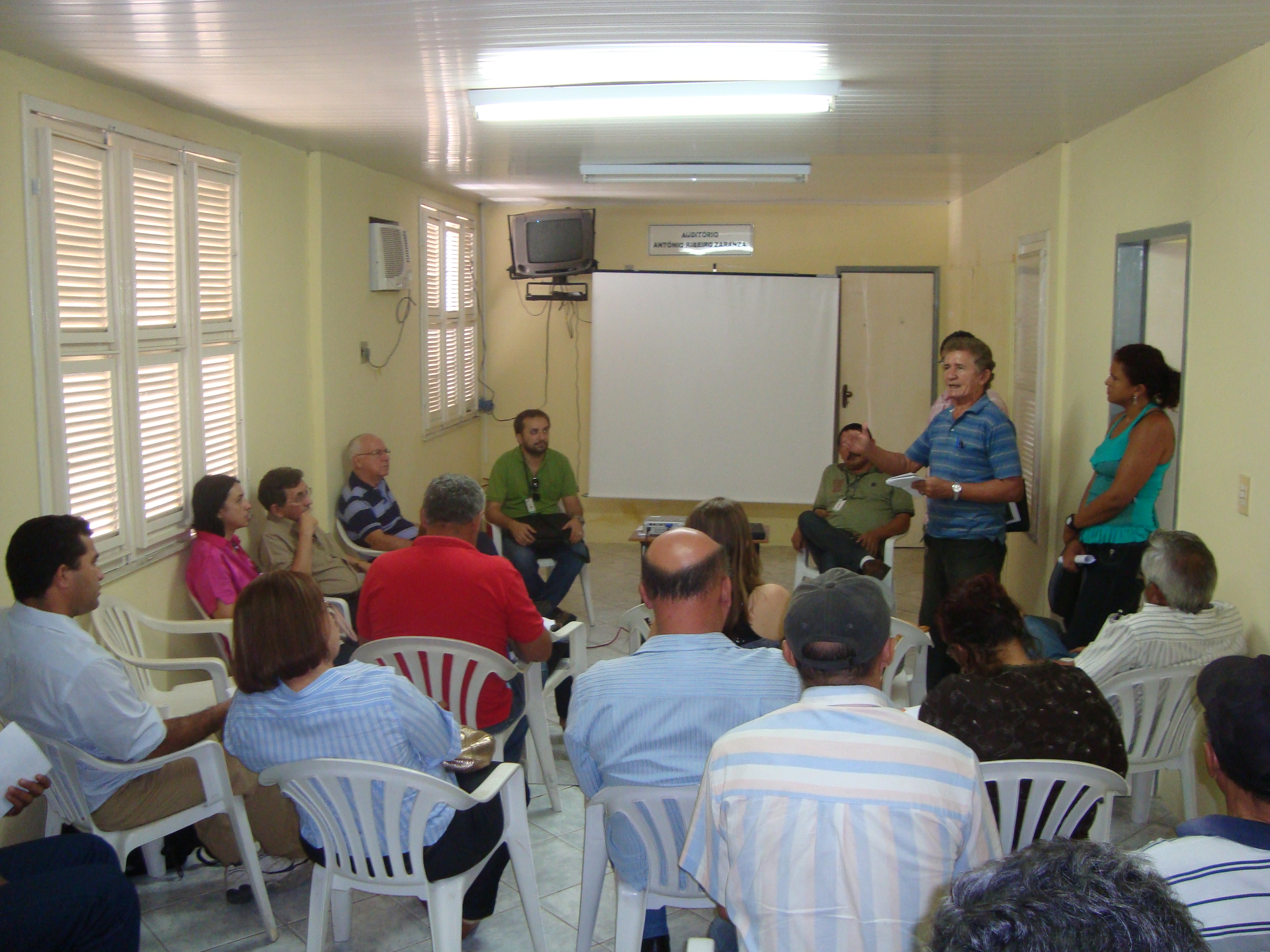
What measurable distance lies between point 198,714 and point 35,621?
0.44m

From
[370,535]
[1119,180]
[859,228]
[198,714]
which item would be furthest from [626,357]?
[198,714]

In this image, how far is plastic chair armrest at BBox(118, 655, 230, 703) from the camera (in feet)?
10.8

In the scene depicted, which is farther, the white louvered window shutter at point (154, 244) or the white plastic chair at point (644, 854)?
the white louvered window shutter at point (154, 244)

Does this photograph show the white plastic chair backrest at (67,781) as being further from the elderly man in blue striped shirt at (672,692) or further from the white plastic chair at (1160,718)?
the white plastic chair at (1160,718)

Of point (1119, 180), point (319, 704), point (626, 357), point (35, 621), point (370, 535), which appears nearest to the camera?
point (319, 704)

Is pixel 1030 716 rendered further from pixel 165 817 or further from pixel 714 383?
pixel 714 383

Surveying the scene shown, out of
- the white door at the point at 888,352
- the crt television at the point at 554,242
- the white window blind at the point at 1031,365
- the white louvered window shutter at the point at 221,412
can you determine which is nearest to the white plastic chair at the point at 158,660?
the white louvered window shutter at the point at 221,412

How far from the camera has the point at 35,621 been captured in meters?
2.52

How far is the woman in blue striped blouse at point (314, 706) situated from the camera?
7.22 ft

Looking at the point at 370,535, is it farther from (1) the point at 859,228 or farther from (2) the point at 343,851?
(1) the point at 859,228

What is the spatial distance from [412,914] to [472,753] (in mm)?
656

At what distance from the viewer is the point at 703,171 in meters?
5.32

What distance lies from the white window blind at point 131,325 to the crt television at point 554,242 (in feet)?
9.96

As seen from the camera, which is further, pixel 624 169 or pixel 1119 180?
pixel 624 169
